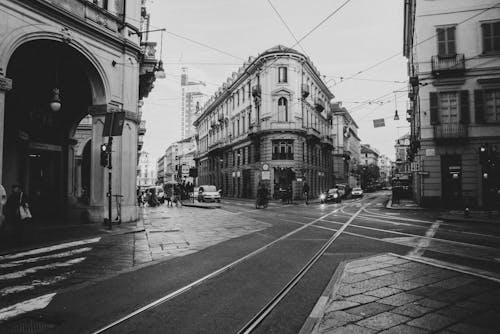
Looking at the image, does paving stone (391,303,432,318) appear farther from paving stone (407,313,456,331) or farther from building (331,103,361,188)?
building (331,103,361,188)

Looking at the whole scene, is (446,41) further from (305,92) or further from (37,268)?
(37,268)

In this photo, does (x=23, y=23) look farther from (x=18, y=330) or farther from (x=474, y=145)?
(x=474, y=145)

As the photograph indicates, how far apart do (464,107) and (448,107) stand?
963mm

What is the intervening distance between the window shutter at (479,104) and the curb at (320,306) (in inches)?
865

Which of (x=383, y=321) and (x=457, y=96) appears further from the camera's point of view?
(x=457, y=96)

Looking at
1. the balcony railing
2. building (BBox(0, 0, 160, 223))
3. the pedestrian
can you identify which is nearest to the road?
the pedestrian

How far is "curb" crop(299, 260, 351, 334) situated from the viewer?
A: 11.7 ft

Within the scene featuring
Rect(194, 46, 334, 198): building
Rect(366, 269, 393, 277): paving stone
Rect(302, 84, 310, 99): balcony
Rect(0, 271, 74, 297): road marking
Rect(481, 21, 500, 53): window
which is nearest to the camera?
Rect(0, 271, 74, 297): road marking

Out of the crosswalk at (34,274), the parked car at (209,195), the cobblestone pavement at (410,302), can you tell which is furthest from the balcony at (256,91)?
the cobblestone pavement at (410,302)

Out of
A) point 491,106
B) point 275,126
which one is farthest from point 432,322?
point 275,126

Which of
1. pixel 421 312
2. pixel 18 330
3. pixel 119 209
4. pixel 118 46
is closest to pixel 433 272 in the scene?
pixel 421 312

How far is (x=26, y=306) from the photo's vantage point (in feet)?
14.5

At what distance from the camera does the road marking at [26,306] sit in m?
4.12

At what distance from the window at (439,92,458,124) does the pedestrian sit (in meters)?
24.4
